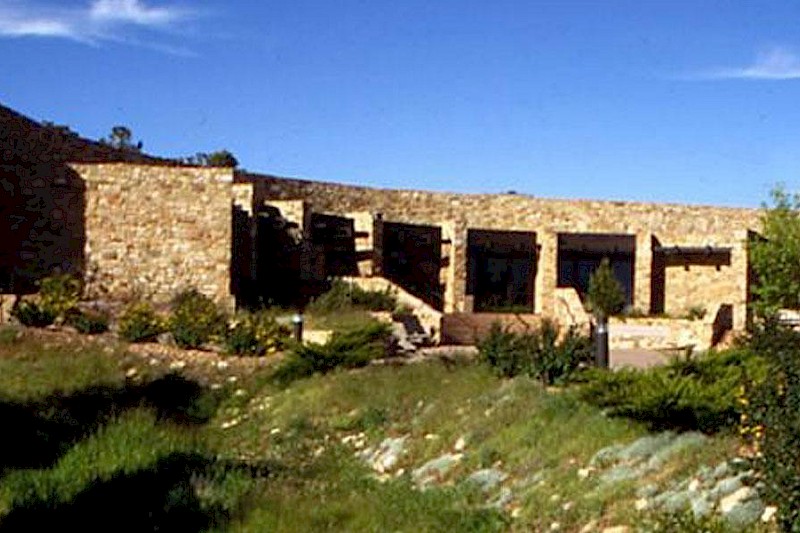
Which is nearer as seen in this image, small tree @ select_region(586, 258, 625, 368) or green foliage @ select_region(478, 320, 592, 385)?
green foliage @ select_region(478, 320, 592, 385)

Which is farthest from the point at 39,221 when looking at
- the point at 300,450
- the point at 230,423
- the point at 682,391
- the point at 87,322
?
the point at 682,391

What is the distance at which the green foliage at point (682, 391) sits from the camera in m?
10.7

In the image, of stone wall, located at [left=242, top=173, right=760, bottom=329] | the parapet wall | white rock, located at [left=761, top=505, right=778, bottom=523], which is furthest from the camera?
the parapet wall

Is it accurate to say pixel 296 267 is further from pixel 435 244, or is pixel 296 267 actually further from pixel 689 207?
pixel 689 207

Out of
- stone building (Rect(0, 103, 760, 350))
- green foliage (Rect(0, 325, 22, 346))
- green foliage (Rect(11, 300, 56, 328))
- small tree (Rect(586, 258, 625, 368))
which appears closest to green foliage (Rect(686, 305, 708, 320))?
stone building (Rect(0, 103, 760, 350))

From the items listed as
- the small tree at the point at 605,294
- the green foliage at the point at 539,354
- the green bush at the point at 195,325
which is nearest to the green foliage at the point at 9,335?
the green bush at the point at 195,325

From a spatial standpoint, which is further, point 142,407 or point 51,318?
point 51,318

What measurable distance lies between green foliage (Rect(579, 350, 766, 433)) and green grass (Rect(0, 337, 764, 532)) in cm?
24

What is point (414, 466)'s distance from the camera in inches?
531

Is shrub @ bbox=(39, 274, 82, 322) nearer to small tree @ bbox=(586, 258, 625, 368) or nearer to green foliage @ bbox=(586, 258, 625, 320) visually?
small tree @ bbox=(586, 258, 625, 368)

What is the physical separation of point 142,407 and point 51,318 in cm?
687

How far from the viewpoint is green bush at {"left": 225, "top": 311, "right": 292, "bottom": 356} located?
70.0 feet

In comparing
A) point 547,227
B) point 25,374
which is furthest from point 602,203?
point 25,374

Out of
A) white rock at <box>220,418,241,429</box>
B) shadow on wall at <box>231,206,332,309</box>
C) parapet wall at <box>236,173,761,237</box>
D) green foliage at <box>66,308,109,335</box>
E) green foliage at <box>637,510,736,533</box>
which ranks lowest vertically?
white rock at <box>220,418,241,429</box>
